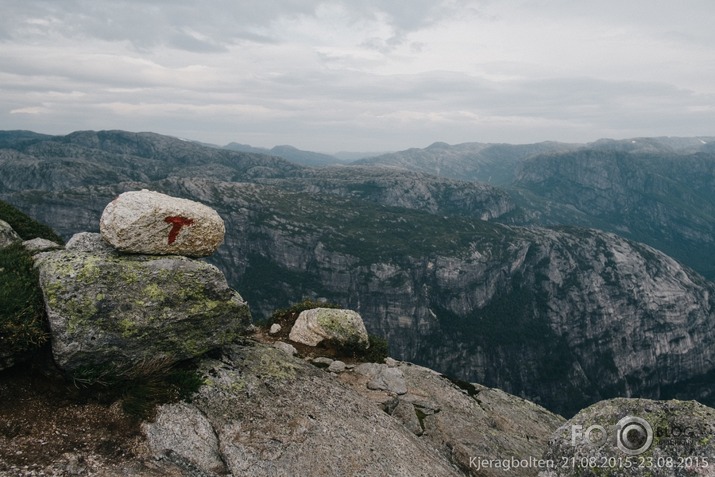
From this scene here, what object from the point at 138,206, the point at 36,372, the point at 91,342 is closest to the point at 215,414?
the point at 91,342

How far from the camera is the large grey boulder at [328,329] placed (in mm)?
29359

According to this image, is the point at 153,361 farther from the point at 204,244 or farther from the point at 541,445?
the point at 541,445

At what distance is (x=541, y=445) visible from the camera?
25.0 metres

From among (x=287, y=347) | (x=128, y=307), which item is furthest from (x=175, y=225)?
(x=287, y=347)

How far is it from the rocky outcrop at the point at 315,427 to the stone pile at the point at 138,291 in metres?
2.41

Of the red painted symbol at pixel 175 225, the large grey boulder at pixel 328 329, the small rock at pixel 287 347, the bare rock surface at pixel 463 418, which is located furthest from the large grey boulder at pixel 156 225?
the bare rock surface at pixel 463 418

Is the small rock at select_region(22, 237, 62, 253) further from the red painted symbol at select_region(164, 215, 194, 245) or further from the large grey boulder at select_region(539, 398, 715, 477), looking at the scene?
the large grey boulder at select_region(539, 398, 715, 477)

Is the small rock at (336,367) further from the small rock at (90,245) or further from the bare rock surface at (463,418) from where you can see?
the small rock at (90,245)

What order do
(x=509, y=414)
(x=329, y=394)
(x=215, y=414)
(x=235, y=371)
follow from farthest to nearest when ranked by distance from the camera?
(x=509, y=414)
(x=329, y=394)
(x=235, y=371)
(x=215, y=414)

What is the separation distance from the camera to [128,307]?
16844mm

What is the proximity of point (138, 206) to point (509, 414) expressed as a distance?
1050 inches

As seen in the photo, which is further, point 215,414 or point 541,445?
point 541,445

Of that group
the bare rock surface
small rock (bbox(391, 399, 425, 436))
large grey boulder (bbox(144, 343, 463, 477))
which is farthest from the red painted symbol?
small rock (bbox(391, 399, 425, 436))

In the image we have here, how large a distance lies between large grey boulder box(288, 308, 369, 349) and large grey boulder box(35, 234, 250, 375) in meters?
9.80
